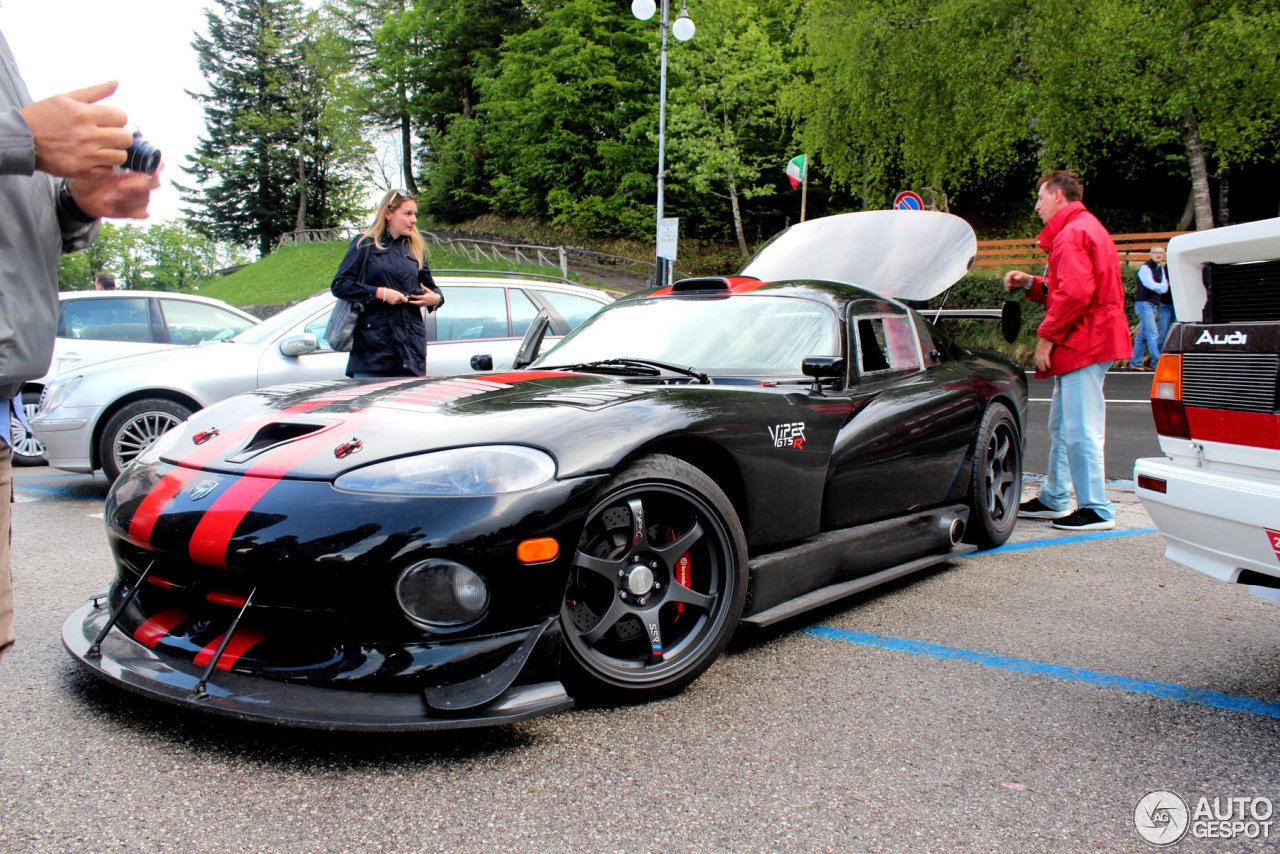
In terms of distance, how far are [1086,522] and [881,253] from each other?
2037 mm

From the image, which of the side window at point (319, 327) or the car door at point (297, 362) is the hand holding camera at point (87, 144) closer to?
the car door at point (297, 362)

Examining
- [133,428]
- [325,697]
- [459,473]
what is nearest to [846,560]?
[459,473]

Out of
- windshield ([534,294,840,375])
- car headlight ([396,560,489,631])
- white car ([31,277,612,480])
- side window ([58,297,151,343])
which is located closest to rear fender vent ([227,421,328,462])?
car headlight ([396,560,489,631])

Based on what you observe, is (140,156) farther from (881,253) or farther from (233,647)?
(881,253)

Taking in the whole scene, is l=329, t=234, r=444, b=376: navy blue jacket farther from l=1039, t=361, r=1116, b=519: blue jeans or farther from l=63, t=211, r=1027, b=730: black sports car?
l=1039, t=361, r=1116, b=519: blue jeans

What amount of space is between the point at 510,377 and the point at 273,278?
1787 inches

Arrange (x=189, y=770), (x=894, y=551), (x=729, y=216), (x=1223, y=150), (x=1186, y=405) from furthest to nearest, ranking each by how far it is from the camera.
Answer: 1. (x=729, y=216)
2. (x=1223, y=150)
3. (x=894, y=551)
4. (x=1186, y=405)
5. (x=189, y=770)

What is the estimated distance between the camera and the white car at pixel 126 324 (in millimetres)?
7391

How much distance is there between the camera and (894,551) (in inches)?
152

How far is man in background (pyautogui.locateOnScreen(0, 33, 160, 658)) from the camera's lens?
137 centimetres

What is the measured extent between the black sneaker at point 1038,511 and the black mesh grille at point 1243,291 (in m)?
2.93

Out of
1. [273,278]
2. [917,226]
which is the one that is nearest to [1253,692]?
[917,226]

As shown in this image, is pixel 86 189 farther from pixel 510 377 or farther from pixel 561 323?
pixel 561 323

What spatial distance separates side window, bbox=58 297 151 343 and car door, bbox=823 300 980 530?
629 cm
